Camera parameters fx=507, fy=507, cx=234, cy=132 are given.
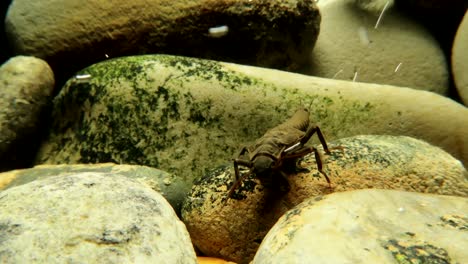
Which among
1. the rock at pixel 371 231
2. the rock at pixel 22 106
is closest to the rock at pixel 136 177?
the rock at pixel 22 106

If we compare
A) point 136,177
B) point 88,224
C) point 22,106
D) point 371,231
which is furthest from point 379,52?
point 88,224

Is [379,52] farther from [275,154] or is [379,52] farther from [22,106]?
[22,106]

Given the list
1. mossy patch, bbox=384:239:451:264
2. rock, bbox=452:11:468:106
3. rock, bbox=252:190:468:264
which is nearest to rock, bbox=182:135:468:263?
rock, bbox=252:190:468:264

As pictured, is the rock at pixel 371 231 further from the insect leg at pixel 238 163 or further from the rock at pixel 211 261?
the rock at pixel 211 261

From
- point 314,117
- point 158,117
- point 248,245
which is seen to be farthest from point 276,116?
point 248,245

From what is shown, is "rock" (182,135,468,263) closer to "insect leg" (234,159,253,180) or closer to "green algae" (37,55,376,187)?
"insect leg" (234,159,253,180)
